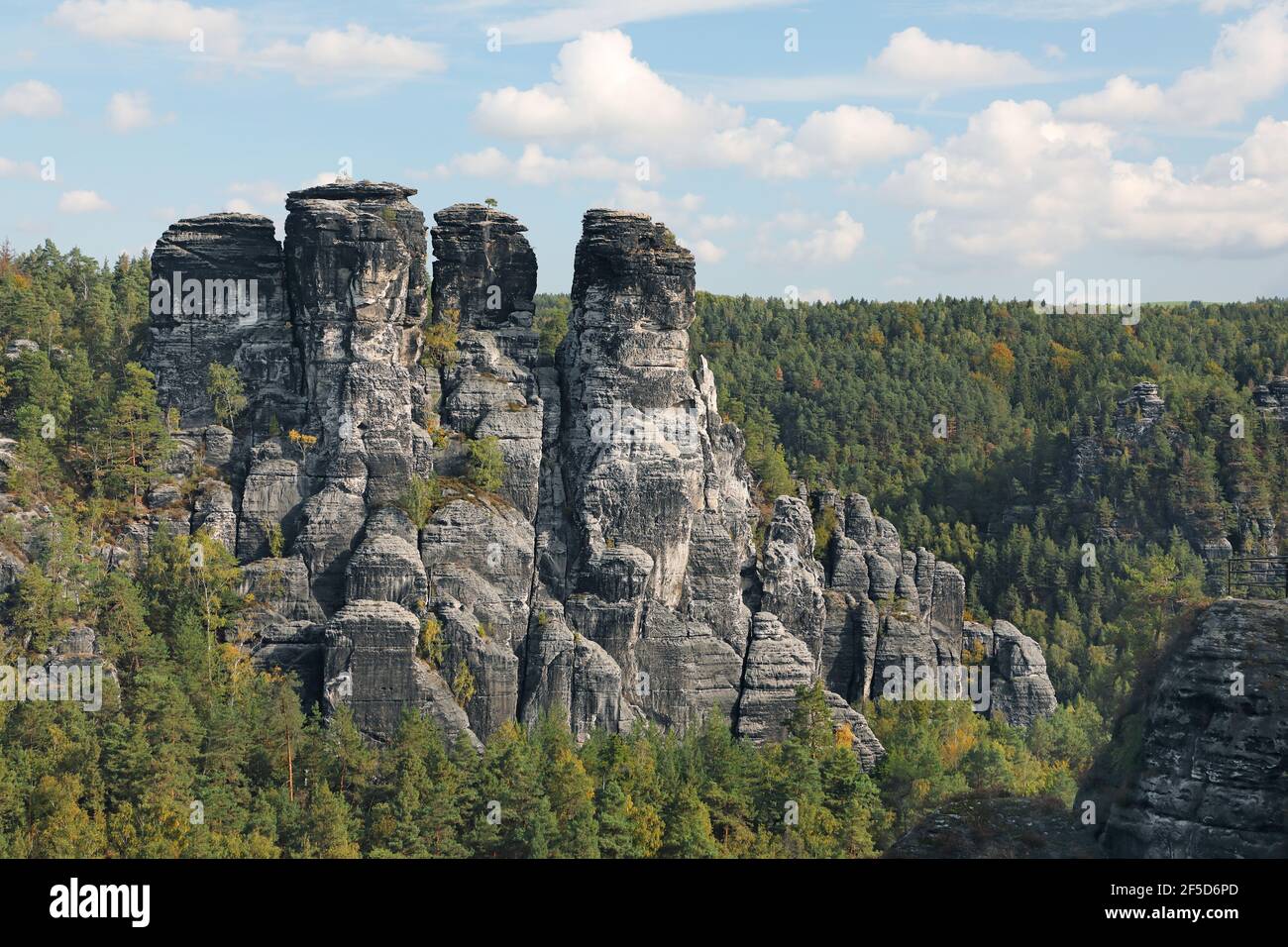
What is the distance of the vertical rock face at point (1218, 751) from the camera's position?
3391cm

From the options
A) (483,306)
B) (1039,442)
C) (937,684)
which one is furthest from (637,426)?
(1039,442)

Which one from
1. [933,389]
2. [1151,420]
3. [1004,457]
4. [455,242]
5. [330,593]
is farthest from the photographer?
[933,389]

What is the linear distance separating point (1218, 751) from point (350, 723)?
3593cm

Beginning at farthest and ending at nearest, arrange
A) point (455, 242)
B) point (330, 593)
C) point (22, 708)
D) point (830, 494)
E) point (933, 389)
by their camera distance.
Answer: point (933, 389) < point (830, 494) < point (455, 242) < point (330, 593) < point (22, 708)

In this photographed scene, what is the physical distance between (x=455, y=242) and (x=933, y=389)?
273 feet

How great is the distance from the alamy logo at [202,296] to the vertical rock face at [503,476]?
463 mm

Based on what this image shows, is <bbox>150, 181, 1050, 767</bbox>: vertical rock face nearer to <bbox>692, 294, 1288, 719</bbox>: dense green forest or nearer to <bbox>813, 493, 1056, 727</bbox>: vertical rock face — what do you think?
<bbox>813, 493, 1056, 727</bbox>: vertical rock face

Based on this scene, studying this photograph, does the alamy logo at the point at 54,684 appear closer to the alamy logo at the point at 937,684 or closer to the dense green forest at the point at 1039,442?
the dense green forest at the point at 1039,442

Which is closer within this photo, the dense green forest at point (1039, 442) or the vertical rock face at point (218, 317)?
the vertical rock face at point (218, 317)

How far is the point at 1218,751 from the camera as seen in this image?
34531mm

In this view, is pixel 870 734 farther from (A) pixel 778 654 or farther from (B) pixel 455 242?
(B) pixel 455 242

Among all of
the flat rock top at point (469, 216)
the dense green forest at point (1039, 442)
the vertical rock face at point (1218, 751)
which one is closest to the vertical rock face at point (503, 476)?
the flat rock top at point (469, 216)
